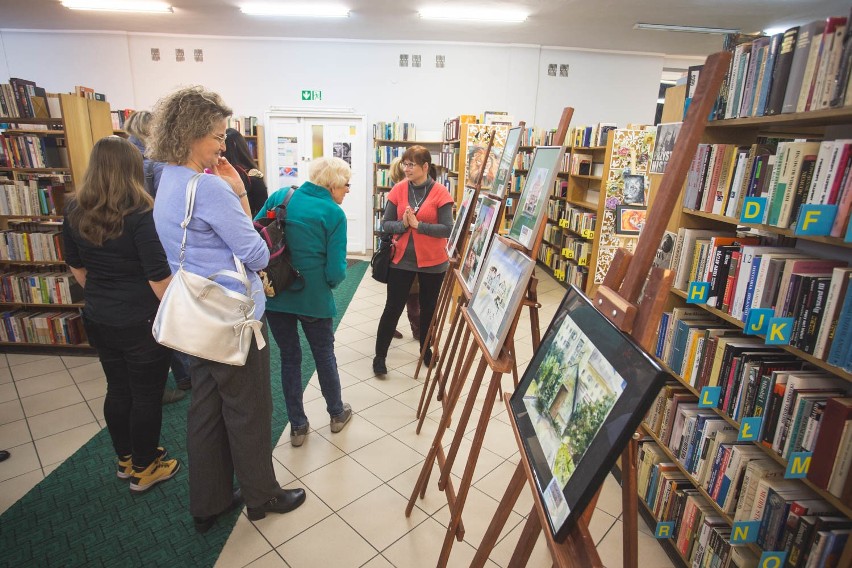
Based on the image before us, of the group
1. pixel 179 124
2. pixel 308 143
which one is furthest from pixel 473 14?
pixel 179 124

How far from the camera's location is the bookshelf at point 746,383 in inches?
54.1

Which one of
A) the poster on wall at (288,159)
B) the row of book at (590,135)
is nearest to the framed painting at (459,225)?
the row of book at (590,135)

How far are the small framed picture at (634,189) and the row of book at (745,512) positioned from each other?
9.78 ft

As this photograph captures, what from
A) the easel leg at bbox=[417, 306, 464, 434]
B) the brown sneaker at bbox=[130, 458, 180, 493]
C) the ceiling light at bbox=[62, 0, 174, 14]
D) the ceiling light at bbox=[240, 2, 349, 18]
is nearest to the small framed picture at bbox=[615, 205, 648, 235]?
the easel leg at bbox=[417, 306, 464, 434]

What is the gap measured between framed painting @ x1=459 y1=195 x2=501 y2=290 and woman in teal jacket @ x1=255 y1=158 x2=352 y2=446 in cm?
65

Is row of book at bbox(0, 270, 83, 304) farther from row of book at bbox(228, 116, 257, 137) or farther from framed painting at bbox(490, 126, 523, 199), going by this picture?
row of book at bbox(228, 116, 257, 137)

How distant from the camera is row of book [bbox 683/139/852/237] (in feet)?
4.04

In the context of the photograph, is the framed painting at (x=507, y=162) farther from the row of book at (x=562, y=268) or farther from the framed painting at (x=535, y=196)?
the row of book at (x=562, y=268)

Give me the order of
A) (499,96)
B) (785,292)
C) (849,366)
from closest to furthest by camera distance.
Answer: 1. (849,366)
2. (785,292)
3. (499,96)

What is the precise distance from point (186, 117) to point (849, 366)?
2150 millimetres

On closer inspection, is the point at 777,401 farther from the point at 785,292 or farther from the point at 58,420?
the point at 58,420

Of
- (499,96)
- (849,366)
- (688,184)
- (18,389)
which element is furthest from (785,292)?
(499,96)

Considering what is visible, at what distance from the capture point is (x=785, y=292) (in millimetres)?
1428

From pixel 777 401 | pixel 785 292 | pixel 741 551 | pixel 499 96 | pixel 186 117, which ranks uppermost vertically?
pixel 499 96
